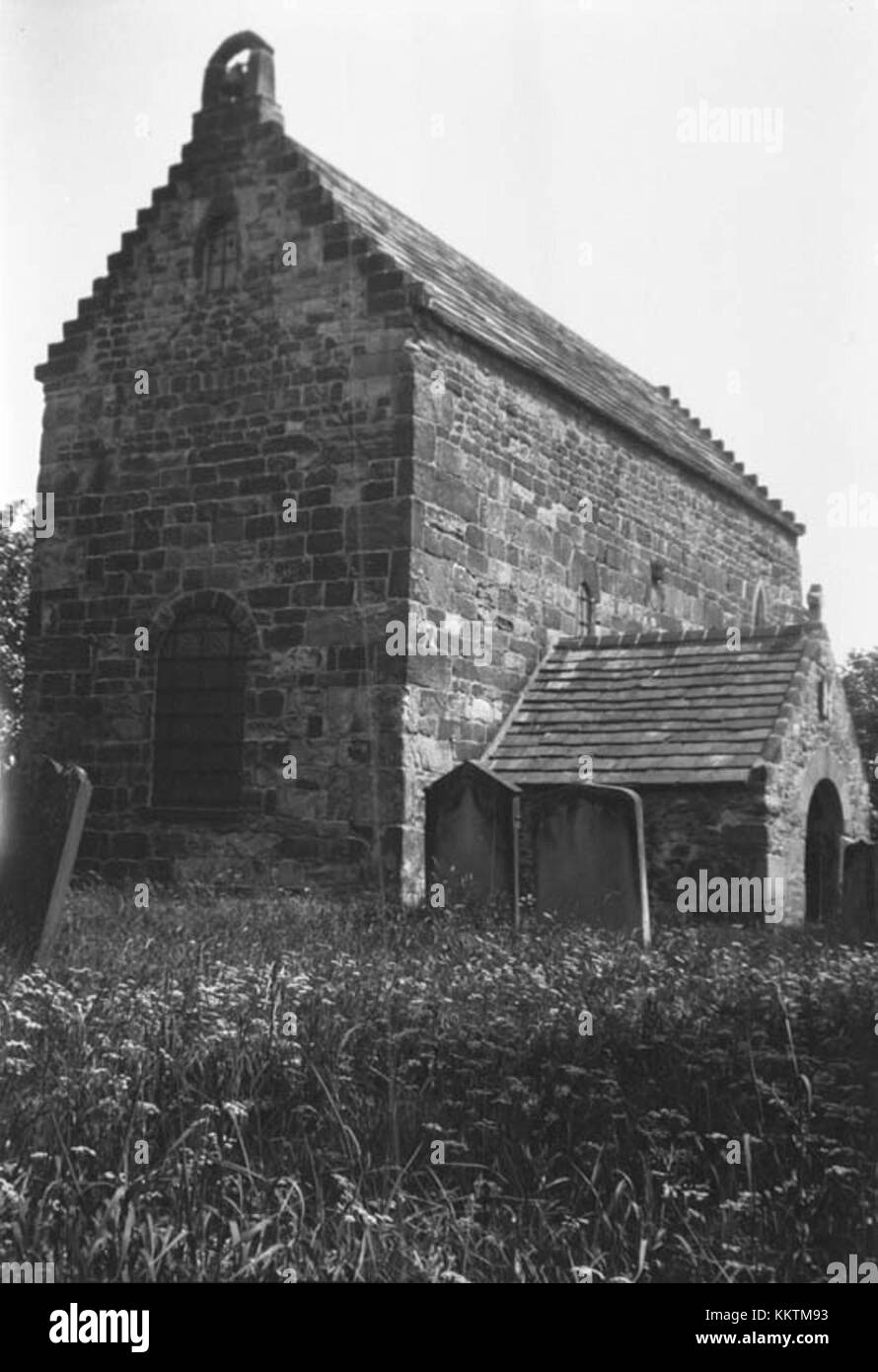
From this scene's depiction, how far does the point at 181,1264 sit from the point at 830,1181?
2.31 m

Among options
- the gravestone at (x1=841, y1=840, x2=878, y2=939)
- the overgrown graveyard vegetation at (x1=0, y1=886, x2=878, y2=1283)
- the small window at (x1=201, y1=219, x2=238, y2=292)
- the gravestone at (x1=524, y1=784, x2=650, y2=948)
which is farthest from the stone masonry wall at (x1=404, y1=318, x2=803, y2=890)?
the overgrown graveyard vegetation at (x1=0, y1=886, x2=878, y2=1283)

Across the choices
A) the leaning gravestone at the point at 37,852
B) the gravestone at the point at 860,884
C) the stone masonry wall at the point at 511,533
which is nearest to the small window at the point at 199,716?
the stone masonry wall at the point at 511,533

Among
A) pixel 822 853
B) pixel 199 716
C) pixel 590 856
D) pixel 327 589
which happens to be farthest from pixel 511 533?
pixel 590 856

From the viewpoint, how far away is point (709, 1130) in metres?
5.99

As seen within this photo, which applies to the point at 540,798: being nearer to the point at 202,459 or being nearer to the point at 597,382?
the point at 202,459

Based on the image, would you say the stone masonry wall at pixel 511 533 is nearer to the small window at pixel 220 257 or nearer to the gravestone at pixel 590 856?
the gravestone at pixel 590 856

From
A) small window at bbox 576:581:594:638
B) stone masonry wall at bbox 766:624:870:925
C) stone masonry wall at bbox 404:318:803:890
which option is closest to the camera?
stone masonry wall at bbox 766:624:870:925

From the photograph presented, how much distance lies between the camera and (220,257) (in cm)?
1569

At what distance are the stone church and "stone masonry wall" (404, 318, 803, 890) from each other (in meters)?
0.04

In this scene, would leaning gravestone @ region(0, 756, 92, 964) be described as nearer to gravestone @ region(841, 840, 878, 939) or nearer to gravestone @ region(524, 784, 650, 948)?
gravestone @ region(524, 784, 650, 948)

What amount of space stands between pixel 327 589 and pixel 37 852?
551 centimetres

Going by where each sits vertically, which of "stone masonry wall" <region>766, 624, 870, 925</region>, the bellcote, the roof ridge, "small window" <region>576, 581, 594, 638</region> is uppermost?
the bellcote

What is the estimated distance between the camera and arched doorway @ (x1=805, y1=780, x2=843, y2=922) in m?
15.5
